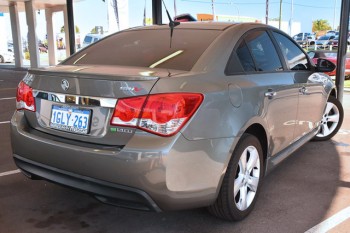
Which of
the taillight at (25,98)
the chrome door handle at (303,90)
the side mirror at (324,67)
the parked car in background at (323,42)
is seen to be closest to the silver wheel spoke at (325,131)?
the side mirror at (324,67)

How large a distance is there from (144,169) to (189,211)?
1.05 metres

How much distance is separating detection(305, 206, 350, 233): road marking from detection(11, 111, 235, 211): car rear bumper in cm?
93

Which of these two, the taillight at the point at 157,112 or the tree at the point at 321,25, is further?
the tree at the point at 321,25

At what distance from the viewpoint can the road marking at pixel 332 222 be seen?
2.87 meters

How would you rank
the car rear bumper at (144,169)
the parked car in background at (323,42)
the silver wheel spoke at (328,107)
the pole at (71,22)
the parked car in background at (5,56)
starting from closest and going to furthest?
the car rear bumper at (144,169) < the silver wheel spoke at (328,107) < the pole at (71,22) < the parked car in background at (5,56) < the parked car in background at (323,42)

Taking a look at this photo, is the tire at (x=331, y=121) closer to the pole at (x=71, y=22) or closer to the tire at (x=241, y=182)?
Answer: the tire at (x=241, y=182)

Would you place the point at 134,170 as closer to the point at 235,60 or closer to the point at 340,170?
the point at 235,60

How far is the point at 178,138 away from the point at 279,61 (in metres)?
1.78

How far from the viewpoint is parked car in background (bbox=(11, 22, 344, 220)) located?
90.4 inches

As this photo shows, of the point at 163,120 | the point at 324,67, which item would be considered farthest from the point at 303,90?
the point at 163,120

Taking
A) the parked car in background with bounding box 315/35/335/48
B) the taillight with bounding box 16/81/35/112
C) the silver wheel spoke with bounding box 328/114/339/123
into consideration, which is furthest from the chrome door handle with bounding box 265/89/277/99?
the parked car in background with bounding box 315/35/335/48

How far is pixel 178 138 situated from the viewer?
2277 millimetres

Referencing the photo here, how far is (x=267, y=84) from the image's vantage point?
316 cm

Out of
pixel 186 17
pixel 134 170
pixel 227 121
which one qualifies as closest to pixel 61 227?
pixel 134 170
